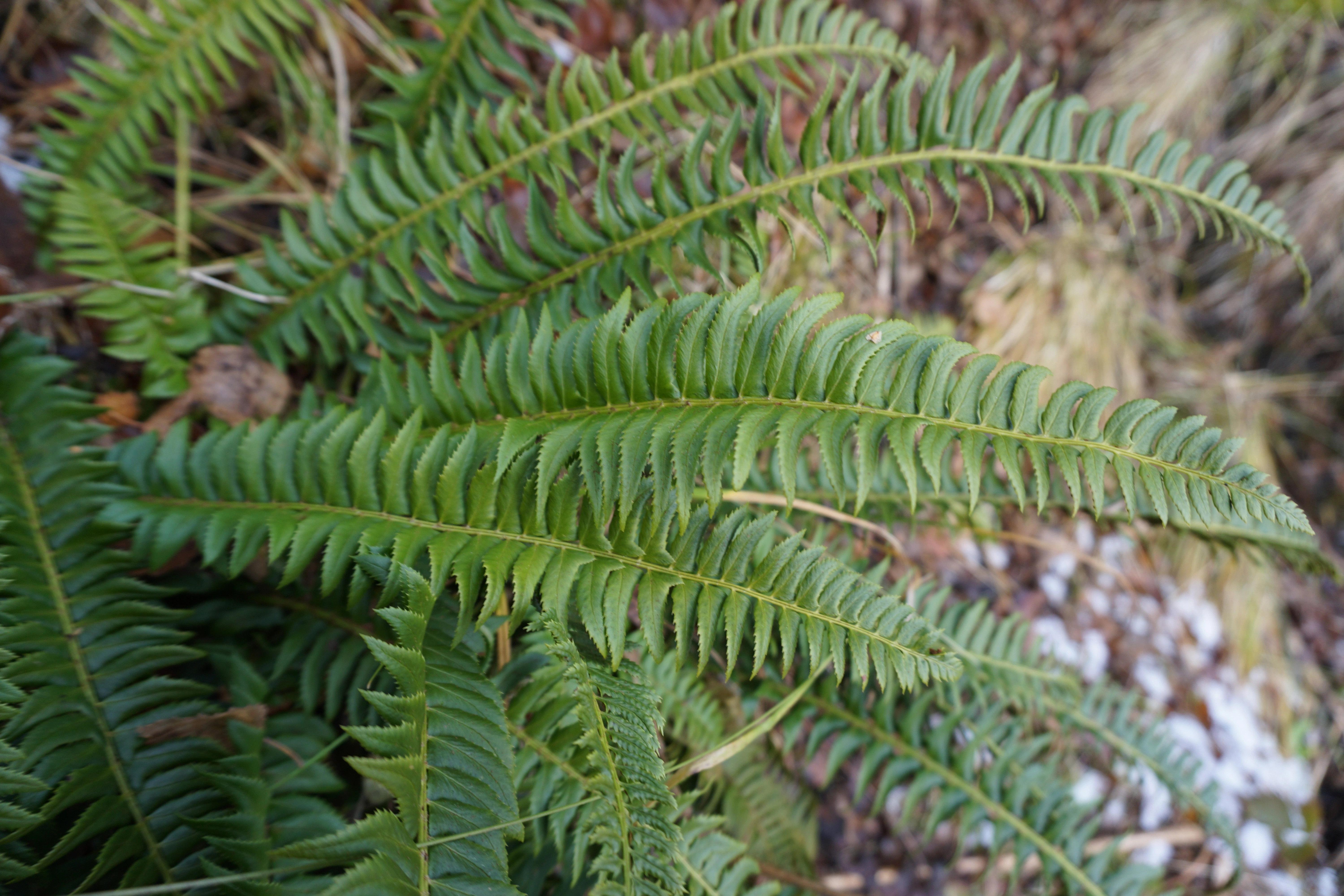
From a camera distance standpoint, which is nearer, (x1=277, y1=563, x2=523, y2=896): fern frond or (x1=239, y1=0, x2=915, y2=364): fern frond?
(x1=277, y1=563, x2=523, y2=896): fern frond

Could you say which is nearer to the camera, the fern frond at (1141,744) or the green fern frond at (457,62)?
the green fern frond at (457,62)

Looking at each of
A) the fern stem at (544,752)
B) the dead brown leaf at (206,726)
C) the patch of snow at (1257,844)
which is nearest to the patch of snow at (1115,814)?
the patch of snow at (1257,844)

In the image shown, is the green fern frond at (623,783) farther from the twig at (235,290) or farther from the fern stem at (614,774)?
the twig at (235,290)

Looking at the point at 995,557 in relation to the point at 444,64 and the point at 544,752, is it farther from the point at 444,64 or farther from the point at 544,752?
the point at 444,64

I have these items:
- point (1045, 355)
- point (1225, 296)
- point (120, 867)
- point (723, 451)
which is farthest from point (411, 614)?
point (1225, 296)

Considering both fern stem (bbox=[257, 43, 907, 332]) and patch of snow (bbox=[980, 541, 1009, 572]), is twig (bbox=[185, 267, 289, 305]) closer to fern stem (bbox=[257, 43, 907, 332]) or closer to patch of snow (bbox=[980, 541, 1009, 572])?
fern stem (bbox=[257, 43, 907, 332])

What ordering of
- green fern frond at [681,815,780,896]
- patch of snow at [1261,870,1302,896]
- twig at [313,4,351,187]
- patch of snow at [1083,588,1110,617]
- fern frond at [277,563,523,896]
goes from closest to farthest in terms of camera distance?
fern frond at [277,563,523,896], green fern frond at [681,815,780,896], twig at [313,4,351,187], patch of snow at [1261,870,1302,896], patch of snow at [1083,588,1110,617]

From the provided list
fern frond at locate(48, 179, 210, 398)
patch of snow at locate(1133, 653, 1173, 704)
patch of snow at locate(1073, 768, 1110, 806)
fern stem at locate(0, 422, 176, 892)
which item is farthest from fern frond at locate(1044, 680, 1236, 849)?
fern frond at locate(48, 179, 210, 398)
